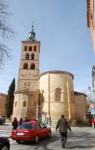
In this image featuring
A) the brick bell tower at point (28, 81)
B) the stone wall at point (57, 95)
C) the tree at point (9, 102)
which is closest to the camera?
the stone wall at point (57, 95)

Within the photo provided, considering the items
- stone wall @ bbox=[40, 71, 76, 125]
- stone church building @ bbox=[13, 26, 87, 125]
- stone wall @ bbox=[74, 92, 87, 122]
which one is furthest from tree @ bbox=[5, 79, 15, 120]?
stone wall @ bbox=[74, 92, 87, 122]

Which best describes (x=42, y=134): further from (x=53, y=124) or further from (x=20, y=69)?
(x=20, y=69)

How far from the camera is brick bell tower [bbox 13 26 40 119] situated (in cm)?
3444

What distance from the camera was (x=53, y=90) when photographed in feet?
113

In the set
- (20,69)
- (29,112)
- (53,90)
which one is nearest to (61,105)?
(53,90)

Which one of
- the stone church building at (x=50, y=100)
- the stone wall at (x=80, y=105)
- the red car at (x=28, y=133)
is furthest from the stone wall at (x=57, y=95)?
the red car at (x=28, y=133)

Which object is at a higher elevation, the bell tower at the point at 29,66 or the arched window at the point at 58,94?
the bell tower at the point at 29,66

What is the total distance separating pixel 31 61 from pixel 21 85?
7217 millimetres

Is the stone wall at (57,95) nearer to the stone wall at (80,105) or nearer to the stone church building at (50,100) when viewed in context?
the stone church building at (50,100)

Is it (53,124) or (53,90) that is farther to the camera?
(53,90)

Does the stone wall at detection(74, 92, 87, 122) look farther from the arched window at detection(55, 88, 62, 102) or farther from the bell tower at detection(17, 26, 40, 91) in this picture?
the bell tower at detection(17, 26, 40, 91)

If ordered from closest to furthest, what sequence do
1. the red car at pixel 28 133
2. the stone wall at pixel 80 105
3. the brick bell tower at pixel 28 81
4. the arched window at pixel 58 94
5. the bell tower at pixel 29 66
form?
the red car at pixel 28 133 → the arched window at pixel 58 94 → the brick bell tower at pixel 28 81 → the stone wall at pixel 80 105 → the bell tower at pixel 29 66

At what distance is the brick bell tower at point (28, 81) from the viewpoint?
34.4m

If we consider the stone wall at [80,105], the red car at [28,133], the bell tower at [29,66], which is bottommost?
the red car at [28,133]
